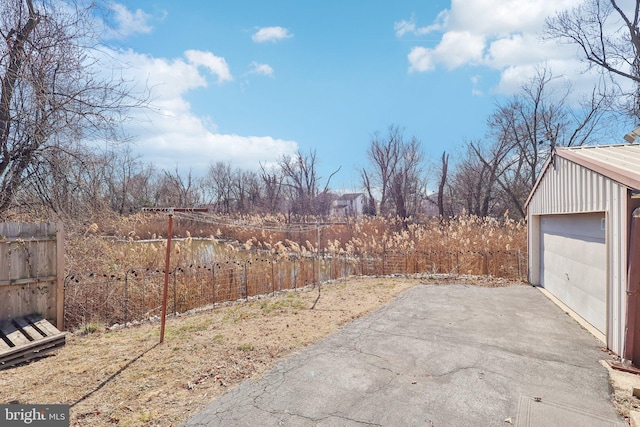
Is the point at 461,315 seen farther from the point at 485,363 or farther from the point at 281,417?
the point at 281,417

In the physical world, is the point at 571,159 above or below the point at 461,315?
above

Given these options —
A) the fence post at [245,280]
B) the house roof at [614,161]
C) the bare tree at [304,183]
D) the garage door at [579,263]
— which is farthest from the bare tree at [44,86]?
the bare tree at [304,183]

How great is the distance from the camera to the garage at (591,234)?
3.46 metres

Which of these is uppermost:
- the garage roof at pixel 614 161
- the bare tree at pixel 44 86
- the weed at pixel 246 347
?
the bare tree at pixel 44 86

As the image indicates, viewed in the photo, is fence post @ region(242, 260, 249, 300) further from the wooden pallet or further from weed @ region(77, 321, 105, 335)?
the wooden pallet

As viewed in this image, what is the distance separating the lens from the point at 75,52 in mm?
5000

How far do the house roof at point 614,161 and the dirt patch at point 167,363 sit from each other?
367cm

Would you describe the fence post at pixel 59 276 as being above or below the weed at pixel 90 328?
above

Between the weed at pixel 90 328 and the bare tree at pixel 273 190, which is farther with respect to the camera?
the bare tree at pixel 273 190

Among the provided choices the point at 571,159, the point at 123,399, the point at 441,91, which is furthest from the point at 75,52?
the point at 441,91

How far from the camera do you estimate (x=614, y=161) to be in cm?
414

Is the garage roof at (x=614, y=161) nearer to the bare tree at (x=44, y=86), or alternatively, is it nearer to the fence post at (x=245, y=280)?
the fence post at (x=245, y=280)

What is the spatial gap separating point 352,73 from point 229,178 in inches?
732

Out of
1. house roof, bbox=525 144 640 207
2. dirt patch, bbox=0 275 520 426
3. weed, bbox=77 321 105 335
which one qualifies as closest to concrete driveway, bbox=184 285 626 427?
dirt patch, bbox=0 275 520 426
